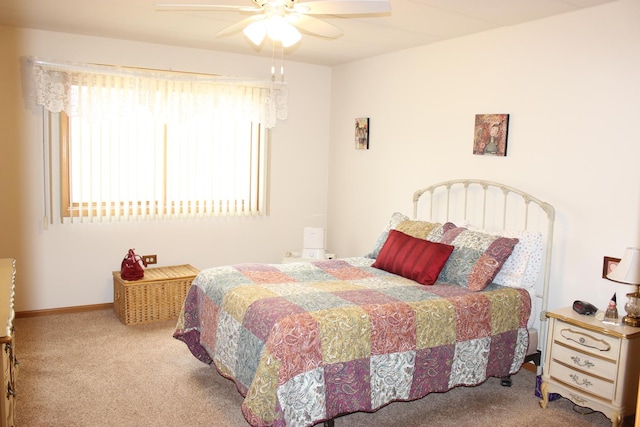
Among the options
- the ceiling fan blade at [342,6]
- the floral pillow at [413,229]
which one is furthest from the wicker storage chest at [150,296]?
the ceiling fan blade at [342,6]

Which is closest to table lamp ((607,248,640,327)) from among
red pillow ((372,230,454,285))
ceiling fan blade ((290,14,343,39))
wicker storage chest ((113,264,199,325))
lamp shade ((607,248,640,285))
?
lamp shade ((607,248,640,285))

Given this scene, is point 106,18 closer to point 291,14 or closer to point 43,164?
point 43,164

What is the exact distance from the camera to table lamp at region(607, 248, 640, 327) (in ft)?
9.30

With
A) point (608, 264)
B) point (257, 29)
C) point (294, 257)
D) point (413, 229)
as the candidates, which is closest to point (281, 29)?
point (257, 29)

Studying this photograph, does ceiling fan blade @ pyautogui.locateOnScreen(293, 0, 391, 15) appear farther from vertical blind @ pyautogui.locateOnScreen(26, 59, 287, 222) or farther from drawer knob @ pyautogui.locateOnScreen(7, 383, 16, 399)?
vertical blind @ pyautogui.locateOnScreen(26, 59, 287, 222)

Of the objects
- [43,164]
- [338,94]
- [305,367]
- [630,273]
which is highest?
[338,94]

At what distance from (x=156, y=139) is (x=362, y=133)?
197 cm

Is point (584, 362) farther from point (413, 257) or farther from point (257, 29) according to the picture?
point (257, 29)

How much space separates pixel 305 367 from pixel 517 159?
2.23m

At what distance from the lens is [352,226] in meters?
5.56

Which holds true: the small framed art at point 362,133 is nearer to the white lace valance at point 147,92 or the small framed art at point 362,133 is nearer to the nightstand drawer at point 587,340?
the white lace valance at point 147,92

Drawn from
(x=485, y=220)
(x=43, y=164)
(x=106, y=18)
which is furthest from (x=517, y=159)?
(x=43, y=164)

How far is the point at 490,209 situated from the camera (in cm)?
401

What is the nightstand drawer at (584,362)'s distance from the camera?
2908 millimetres
